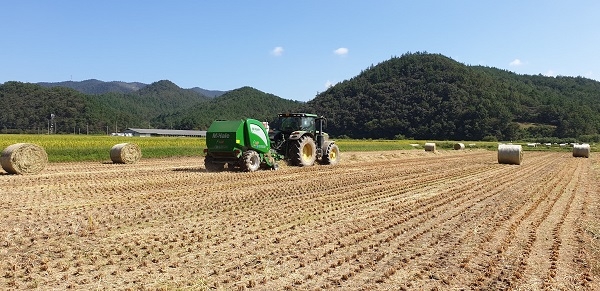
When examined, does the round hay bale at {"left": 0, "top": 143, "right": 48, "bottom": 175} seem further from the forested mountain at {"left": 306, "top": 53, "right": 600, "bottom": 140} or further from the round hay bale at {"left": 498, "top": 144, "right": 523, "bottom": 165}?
the forested mountain at {"left": 306, "top": 53, "right": 600, "bottom": 140}

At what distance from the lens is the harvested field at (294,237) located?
15.8ft

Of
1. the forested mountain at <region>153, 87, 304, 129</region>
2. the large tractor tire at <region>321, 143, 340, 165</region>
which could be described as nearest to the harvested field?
the large tractor tire at <region>321, 143, 340, 165</region>

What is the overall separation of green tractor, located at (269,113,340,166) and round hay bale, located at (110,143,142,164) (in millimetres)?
7025

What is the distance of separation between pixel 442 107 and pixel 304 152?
8590 centimetres

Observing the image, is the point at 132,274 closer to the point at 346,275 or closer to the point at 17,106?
the point at 346,275

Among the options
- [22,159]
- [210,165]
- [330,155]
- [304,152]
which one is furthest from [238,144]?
[22,159]

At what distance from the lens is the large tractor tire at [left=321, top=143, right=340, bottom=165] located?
19.2 m

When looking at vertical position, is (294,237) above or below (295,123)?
below

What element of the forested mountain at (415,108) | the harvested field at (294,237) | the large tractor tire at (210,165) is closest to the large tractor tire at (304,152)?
the large tractor tire at (210,165)

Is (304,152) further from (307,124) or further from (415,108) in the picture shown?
(415,108)

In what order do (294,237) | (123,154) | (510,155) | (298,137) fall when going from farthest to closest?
1. (510,155)
2. (123,154)
3. (298,137)
4. (294,237)

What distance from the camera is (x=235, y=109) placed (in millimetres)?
156500

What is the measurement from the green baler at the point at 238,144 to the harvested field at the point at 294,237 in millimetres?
3320

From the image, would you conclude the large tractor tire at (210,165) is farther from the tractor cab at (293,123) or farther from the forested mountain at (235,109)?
the forested mountain at (235,109)
